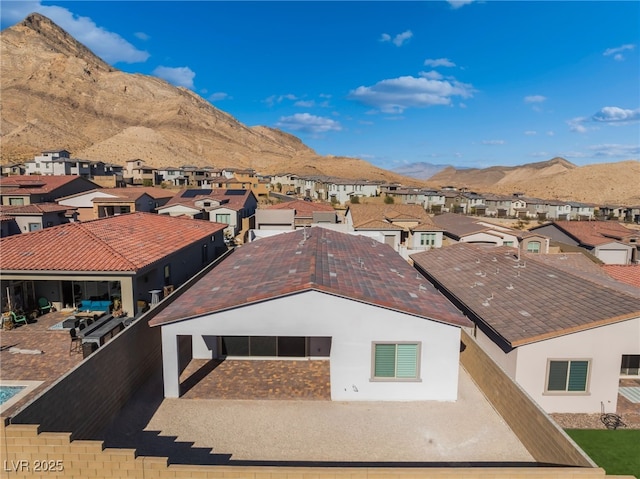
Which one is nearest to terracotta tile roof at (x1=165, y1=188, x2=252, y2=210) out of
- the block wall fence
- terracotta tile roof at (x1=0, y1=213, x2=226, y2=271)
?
terracotta tile roof at (x1=0, y1=213, x2=226, y2=271)

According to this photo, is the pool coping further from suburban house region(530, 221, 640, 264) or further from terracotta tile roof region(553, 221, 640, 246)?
terracotta tile roof region(553, 221, 640, 246)

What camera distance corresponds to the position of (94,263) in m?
18.5

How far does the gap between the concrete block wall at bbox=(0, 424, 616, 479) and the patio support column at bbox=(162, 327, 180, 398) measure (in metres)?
4.51

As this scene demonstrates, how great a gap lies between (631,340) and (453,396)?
7244 mm

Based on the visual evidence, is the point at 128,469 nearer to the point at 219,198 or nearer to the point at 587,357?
the point at 587,357

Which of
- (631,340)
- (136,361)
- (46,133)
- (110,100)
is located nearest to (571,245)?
(631,340)

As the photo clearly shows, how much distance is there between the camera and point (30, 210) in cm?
3775

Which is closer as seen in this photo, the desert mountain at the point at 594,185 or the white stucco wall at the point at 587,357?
the white stucco wall at the point at 587,357

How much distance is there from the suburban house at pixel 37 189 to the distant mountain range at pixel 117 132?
62.1 meters

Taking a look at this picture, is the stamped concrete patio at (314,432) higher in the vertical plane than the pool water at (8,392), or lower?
lower

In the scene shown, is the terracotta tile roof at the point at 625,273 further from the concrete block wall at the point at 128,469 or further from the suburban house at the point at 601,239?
the concrete block wall at the point at 128,469

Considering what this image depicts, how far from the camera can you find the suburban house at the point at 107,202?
4672 cm

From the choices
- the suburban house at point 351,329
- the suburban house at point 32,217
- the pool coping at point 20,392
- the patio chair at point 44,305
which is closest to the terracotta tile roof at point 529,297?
the suburban house at point 351,329

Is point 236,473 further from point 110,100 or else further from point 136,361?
point 110,100
